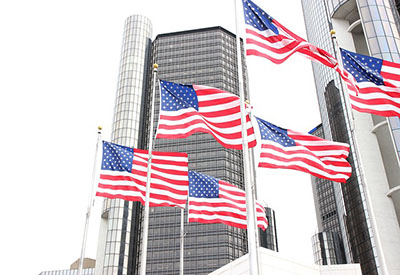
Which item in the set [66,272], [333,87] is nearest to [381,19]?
[333,87]

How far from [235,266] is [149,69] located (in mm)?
127107

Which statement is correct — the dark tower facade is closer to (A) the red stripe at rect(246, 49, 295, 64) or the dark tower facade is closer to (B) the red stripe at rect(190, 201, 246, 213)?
(B) the red stripe at rect(190, 201, 246, 213)

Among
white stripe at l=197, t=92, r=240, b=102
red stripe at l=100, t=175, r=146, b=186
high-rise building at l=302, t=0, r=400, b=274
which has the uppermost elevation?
high-rise building at l=302, t=0, r=400, b=274

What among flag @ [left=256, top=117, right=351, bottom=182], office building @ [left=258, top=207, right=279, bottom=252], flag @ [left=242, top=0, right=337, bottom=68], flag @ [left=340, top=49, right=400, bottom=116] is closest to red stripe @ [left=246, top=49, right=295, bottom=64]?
flag @ [left=242, top=0, right=337, bottom=68]

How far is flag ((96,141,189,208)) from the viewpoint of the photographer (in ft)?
67.7

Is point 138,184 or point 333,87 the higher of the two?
point 333,87

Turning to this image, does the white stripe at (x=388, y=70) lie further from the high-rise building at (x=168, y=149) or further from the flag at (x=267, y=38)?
the high-rise building at (x=168, y=149)

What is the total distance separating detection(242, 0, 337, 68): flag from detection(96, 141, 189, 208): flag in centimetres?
720

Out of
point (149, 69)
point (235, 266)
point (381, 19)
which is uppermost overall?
point (149, 69)

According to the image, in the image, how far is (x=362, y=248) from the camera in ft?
262

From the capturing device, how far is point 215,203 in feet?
79.5

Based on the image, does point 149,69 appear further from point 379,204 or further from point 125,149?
point 125,149

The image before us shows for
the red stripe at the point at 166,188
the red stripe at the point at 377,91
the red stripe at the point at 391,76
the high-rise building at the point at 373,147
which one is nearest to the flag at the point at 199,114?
the red stripe at the point at 166,188

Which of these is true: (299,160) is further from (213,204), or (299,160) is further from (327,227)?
(327,227)
